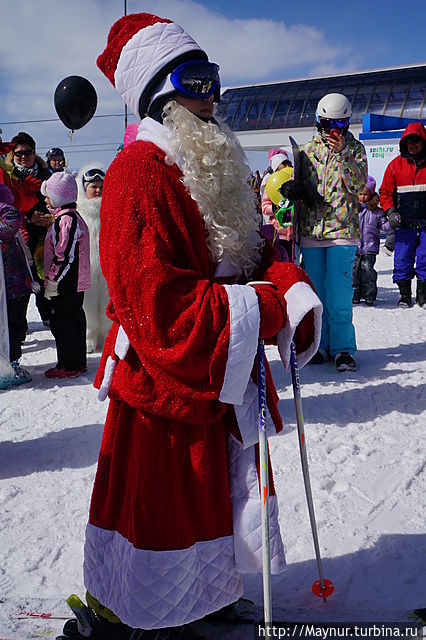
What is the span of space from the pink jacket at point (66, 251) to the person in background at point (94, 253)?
0.56 meters

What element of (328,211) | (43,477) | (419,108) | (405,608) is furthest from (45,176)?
(419,108)

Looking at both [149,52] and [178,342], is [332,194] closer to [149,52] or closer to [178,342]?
[149,52]

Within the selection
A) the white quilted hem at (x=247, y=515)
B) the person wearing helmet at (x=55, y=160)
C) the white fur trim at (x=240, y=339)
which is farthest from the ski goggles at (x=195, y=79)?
the person wearing helmet at (x=55, y=160)

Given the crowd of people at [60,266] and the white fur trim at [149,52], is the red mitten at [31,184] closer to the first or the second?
the crowd of people at [60,266]

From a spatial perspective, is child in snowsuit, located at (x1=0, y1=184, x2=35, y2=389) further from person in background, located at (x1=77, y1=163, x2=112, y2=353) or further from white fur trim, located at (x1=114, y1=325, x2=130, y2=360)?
white fur trim, located at (x1=114, y1=325, x2=130, y2=360)

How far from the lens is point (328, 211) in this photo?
4.48 metres

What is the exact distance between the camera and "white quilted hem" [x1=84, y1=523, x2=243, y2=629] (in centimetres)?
156

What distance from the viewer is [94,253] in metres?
5.49

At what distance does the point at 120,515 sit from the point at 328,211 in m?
3.34

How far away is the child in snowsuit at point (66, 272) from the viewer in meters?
4.71

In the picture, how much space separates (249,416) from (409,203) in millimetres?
5967

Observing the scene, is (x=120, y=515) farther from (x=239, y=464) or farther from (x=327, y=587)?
(x=327, y=587)

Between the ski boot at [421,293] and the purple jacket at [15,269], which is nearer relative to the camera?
the purple jacket at [15,269]

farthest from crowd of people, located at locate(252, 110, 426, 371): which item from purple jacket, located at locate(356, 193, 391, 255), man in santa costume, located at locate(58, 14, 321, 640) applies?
purple jacket, located at locate(356, 193, 391, 255)
